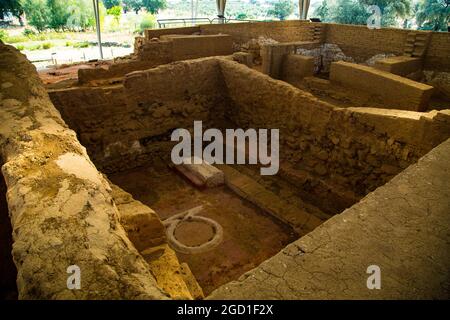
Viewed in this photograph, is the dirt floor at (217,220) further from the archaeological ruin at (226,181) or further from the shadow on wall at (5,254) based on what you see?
the shadow on wall at (5,254)

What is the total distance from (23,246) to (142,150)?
17.2 feet

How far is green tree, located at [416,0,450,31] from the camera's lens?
75.3 feet

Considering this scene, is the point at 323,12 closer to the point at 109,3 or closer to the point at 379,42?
the point at 379,42

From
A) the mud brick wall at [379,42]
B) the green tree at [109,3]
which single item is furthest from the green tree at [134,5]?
the mud brick wall at [379,42]

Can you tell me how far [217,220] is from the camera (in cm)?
586

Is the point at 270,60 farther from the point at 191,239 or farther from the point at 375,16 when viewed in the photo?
the point at 375,16

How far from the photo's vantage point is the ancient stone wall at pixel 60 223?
1.98 metres

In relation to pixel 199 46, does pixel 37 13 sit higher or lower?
higher

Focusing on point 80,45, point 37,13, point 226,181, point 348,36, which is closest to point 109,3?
point 37,13

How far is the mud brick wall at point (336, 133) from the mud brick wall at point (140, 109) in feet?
2.68

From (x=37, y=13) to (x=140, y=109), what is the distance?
91.5ft

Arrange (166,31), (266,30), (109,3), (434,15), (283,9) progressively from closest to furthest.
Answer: (166,31) → (266,30) → (434,15) → (109,3) → (283,9)

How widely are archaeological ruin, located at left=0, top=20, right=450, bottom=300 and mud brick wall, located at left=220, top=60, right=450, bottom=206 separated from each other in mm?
25

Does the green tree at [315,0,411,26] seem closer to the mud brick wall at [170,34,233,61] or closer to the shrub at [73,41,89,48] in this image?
the mud brick wall at [170,34,233,61]
